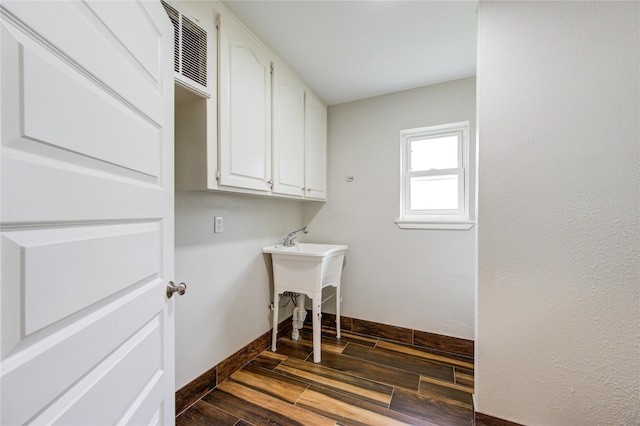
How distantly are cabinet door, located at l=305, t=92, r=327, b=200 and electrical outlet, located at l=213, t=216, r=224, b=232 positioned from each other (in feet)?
2.52

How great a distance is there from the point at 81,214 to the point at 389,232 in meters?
2.11

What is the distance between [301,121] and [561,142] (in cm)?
165

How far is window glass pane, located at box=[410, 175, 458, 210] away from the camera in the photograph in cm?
220

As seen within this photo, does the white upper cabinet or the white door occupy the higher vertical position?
the white upper cabinet

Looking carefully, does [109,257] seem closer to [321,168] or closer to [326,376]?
[326,376]

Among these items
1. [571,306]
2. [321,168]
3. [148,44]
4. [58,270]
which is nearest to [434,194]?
[321,168]

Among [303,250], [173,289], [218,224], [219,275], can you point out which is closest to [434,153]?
[303,250]

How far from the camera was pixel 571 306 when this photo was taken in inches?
44.8

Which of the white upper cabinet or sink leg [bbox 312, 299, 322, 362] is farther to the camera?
sink leg [bbox 312, 299, 322, 362]

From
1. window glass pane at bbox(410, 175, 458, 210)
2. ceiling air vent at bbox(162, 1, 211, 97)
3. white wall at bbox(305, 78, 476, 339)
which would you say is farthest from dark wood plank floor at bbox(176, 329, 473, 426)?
ceiling air vent at bbox(162, 1, 211, 97)

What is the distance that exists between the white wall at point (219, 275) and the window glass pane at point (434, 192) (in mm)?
1265

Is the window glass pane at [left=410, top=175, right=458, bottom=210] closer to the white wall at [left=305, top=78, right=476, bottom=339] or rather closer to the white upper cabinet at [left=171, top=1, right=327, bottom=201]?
the white wall at [left=305, top=78, right=476, bottom=339]

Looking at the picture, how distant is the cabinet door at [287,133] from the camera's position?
182cm

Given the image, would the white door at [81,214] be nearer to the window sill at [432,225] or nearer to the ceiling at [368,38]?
the ceiling at [368,38]
